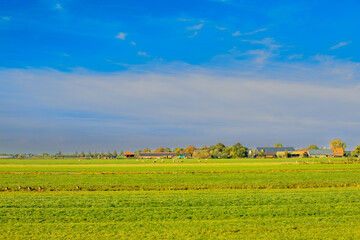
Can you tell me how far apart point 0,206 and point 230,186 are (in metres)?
20.1

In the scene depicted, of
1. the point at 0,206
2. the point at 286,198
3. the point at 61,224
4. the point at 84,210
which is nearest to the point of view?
the point at 61,224

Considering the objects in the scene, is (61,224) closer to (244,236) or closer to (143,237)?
(143,237)

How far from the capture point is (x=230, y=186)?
31891 millimetres

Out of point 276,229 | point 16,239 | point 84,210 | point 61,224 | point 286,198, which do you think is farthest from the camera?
point 286,198

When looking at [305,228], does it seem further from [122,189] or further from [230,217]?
[122,189]

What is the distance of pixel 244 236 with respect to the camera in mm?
12219

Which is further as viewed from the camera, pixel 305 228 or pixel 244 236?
pixel 305 228

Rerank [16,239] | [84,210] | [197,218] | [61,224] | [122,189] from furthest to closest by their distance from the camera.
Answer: [122,189], [84,210], [197,218], [61,224], [16,239]

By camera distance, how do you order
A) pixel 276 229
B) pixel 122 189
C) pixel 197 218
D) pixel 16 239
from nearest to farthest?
1. pixel 16 239
2. pixel 276 229
3. pixel 197 218
4. pixel 122 189

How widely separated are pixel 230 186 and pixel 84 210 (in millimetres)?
17893

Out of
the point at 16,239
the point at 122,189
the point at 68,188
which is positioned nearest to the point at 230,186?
the point at 122,189

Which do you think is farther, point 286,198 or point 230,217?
A: point 286,198

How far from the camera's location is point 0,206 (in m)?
18.7

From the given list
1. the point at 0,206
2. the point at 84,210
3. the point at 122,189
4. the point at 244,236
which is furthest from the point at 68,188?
the point at 244,236
